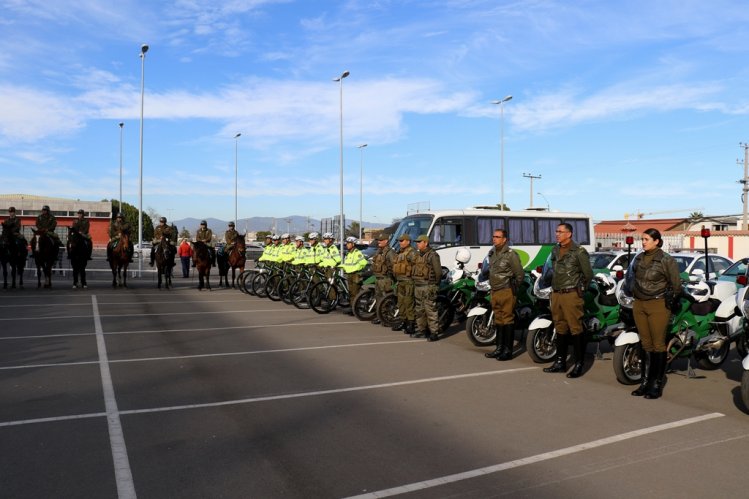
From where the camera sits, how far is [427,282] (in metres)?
11.3

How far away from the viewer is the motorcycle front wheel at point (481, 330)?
34.4ft

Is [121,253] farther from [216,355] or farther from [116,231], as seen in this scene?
[216,355]

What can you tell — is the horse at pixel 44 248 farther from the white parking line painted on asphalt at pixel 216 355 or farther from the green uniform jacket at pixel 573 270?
the green uniform jacket at pixel 573 270

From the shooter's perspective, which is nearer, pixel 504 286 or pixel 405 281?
pixel 504 286

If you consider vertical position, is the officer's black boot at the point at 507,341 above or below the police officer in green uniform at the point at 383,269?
below

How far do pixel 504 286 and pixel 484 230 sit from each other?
9872 mm

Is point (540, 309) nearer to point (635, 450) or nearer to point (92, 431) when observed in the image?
point (635, 450)

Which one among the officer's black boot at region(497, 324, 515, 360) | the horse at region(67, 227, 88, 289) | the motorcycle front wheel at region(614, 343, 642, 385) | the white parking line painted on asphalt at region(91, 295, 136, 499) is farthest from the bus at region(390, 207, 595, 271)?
the horse at region(67, 227, 88, 289)

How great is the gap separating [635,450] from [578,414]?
1.14 meters

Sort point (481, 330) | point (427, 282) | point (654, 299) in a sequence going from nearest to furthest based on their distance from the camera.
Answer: point (654, 299) < point (481, 330) < point (427, 282)

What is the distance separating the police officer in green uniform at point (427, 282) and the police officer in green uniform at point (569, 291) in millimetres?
2917

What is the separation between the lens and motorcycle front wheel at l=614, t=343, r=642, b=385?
308 inches

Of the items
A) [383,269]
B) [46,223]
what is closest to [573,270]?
[383,269]

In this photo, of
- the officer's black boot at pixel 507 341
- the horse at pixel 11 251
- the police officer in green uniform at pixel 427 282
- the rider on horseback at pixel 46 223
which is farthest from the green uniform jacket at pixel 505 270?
the horse at pixel 11 251
